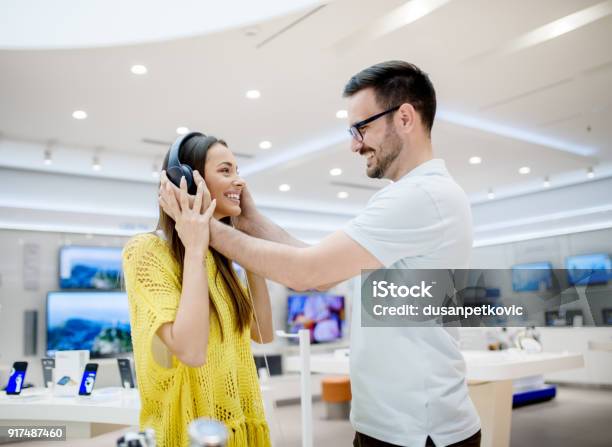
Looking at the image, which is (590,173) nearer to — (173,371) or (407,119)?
(407,119)

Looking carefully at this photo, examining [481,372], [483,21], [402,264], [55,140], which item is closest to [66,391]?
[481,372]

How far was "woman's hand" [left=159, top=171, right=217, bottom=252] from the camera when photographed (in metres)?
1.32

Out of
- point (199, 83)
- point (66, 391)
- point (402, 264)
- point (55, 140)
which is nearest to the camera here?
point (402, 264)

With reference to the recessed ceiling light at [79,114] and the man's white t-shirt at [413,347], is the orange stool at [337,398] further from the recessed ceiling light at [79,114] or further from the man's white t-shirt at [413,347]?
the man's white t-shirt at [413,347]

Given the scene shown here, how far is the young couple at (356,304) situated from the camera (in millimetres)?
1306

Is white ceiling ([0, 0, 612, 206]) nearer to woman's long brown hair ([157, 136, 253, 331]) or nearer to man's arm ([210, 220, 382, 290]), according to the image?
woman's long brown hair ([157, 136, 253, 331])

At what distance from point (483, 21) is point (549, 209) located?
7.42m

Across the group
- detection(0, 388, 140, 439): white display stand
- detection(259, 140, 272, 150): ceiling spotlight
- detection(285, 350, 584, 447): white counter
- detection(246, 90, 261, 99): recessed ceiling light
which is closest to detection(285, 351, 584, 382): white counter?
detection(285, 350, 584, 447): white counter

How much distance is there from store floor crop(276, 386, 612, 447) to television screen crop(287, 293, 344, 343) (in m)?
2.89

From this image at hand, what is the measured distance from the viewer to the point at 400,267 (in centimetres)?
143

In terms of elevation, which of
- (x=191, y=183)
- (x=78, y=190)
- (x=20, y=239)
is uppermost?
(x=78, y=190)

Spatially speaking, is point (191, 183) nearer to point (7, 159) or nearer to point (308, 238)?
point (7, 159)

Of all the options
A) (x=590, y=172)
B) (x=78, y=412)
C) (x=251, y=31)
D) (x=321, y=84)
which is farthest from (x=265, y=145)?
(x=590, y=172)

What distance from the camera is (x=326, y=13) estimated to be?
176 inches
